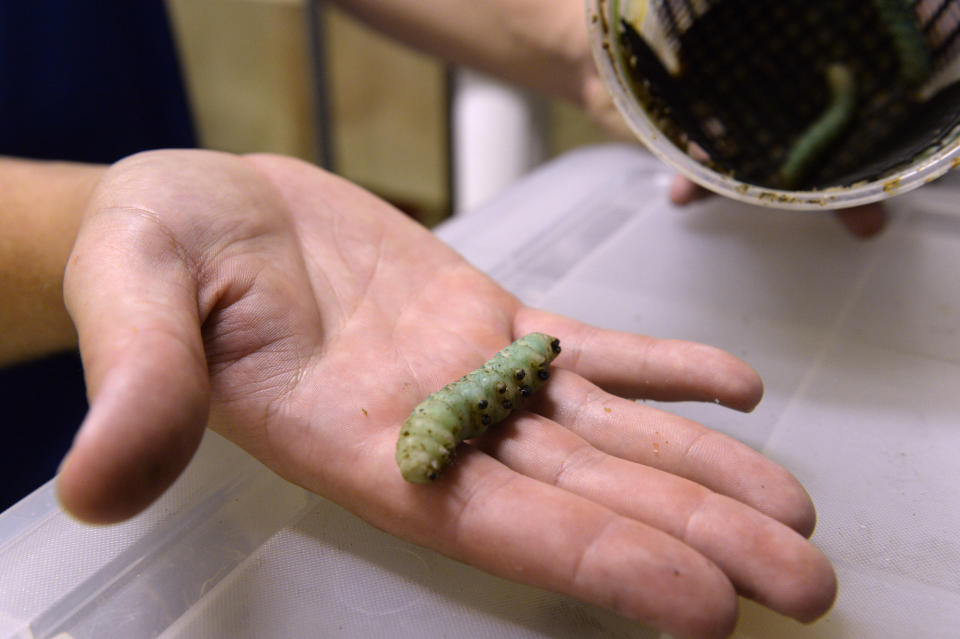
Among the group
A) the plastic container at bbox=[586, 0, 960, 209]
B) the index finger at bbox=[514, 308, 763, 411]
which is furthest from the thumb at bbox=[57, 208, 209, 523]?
the plastic container at bbox=[586, 0, 960, 209]

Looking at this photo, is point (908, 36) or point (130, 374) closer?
point (130, 374)

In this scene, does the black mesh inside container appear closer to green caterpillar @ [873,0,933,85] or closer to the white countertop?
green caterpillar @ [873,0,933,85]

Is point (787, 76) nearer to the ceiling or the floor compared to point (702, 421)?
nearer to the ceiling

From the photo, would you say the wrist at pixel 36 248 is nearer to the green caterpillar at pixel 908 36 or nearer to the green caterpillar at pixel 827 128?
the green caterpillar at pixel 827 128

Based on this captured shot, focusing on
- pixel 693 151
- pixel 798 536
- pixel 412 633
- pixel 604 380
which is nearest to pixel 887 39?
pixel 693 151

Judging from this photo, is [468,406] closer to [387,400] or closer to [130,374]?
[387,400]

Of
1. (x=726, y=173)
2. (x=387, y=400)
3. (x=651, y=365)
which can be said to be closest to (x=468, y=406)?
(x=387, y=400)
